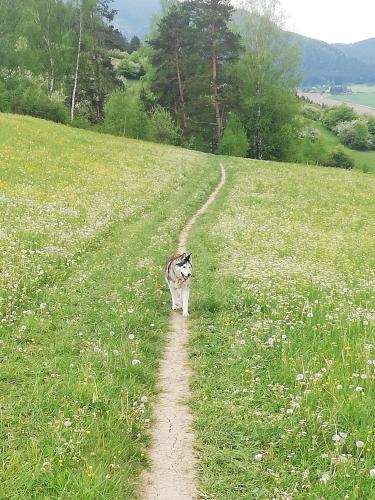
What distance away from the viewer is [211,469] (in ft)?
20.2

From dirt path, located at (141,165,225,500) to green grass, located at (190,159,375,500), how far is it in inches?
7.7

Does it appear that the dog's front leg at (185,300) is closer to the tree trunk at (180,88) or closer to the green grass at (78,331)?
the green grass at (78,331)

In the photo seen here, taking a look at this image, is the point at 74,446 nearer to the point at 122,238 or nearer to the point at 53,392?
the point at 53,392

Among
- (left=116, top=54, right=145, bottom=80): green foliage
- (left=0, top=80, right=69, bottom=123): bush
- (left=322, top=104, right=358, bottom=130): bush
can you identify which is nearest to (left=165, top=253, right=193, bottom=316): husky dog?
(left=0, top=80, right=69, bottom=123): bush

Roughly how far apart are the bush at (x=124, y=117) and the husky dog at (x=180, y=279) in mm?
53147

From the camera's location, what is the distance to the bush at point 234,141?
63531mm

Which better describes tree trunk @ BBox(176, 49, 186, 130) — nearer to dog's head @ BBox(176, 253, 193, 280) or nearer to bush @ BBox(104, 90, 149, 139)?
bush @ BBox(104, 90, 149, 139)

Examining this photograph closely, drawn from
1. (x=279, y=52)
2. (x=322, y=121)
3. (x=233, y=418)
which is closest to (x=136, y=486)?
(x=233, y=418)

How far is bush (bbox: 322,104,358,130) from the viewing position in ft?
469

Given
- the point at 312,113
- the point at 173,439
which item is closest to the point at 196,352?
the point at 173,439

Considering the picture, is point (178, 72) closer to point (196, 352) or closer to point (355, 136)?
point (196, 352)

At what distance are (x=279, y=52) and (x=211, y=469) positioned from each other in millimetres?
72090

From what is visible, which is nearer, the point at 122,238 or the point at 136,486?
the point at 136,486

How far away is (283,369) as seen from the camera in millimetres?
8023
